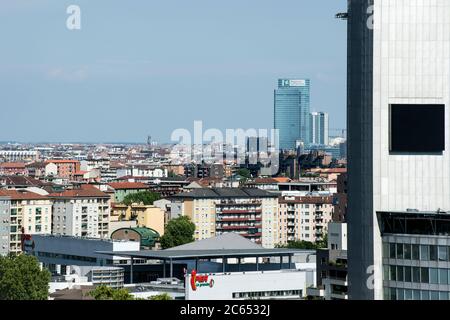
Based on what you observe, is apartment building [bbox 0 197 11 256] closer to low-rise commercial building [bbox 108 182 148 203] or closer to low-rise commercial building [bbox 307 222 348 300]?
low-rise commercial building [bbox 108 182 148 203]

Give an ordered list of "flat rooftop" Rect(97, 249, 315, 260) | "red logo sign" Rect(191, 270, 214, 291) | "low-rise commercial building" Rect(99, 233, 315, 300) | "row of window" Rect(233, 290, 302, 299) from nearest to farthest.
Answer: "red logo sign" Rect(191, 270, 214, 291), "low-rise commercial building" Rect(99, 233, 315, 300), "row of window" Rect(233, 290, 302, 299), "flat rooftop" Rect(97, 249, 315, 260)

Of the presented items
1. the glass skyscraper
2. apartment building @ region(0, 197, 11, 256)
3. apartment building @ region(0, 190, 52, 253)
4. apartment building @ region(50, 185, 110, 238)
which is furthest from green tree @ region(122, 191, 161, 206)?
the glass skyscraper

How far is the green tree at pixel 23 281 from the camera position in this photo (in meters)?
28.0

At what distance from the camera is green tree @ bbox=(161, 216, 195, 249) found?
46688 millimetres

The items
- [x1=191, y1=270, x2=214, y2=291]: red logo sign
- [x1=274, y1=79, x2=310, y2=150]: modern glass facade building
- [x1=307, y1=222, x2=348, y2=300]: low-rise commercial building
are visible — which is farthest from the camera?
[x1=274, y1=79, x2=310, y2=150]: modern glass facade building

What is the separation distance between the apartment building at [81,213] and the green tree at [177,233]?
3.43 metres

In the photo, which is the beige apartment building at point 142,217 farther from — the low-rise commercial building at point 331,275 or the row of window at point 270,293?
the low-rise commercial building at point 331,275

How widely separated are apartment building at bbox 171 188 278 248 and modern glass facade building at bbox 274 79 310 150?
52.5 meters

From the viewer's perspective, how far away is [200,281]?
74.5ft

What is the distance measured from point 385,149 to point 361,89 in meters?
0.77

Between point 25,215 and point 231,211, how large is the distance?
1009 cm
